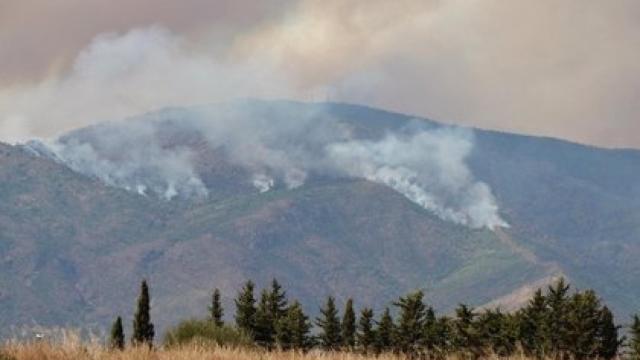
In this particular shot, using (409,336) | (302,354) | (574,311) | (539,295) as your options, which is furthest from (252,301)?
(302,354)

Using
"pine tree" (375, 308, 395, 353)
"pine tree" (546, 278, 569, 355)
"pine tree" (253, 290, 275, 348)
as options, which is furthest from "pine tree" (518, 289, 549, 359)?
"pine tree" (253, 290, 275, 348)

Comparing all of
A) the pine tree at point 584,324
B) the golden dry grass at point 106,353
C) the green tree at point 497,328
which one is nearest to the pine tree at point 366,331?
the green tree at point 497,328

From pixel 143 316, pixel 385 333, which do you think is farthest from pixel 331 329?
pixel 143 316

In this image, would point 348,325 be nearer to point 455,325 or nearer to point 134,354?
point 455,325

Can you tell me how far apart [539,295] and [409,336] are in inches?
495

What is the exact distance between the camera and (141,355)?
1673cm

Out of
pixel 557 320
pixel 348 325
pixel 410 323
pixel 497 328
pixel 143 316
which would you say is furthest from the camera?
pixel 348 325

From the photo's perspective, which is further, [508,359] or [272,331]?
[272,331]

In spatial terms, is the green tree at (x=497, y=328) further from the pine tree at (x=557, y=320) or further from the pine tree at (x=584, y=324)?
the pine tree at (x=584, y=324)

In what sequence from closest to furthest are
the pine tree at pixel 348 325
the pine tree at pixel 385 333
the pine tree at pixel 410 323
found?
1. the pine tree at pixel 410 323
2. the pine tree at pixel 385 333
3. the pine tree at pixel 348 325

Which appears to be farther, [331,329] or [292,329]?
[331,329]

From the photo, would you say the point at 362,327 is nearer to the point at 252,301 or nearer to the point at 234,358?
the point at 252,301

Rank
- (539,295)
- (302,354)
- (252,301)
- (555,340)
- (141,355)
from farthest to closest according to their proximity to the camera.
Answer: (252,301) < (539,295) < (555,340) < (302,354) < (141,355)

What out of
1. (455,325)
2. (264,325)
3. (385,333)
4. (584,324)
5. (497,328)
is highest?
(264,325)
